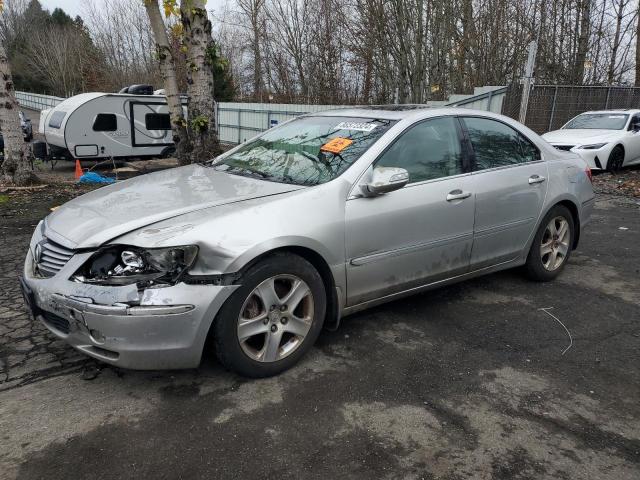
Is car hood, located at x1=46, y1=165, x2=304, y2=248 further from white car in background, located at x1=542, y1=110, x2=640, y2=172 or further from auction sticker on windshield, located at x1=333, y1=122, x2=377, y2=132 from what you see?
white car in background, located at x1=542, y1=110, x2=640, y2=172

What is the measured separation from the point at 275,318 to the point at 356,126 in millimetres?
1603

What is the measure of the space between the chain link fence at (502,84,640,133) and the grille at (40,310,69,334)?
1293cm

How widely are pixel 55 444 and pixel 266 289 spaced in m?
1.27

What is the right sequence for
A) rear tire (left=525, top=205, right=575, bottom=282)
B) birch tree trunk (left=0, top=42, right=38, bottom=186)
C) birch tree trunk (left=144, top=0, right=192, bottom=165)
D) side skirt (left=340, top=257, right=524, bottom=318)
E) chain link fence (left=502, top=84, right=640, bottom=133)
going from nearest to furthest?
side skirt (left=340, top=257, right=524, bottom=318) < rear tire (left=525, top=205, right=575, bottom=282) < birch tree trunk (left=0, top=42, right=38, bottom=186) < birch tree trunk (left=144, top=0, right=192, bottom=165) < chain link fence (left=502, top=84, right=640, bottom=133)

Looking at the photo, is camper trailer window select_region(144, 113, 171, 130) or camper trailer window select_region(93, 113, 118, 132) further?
camper trailer window select_region(144, 113, 171, 130)

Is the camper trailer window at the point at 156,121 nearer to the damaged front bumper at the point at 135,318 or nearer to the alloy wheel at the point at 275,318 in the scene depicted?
the damaged front bumper at the point at 135,318

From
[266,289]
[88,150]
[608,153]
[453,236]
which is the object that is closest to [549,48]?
[608,153]

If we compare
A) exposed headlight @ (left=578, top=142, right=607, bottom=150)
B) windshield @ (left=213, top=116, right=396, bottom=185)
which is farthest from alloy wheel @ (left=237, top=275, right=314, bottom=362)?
exposed headlight @ (left=578, top=142, right=607, bottom=150)

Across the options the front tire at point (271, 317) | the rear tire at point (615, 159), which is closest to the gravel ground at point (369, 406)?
the front tire at point (271, 317)

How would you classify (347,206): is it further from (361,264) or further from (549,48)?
(549,48)

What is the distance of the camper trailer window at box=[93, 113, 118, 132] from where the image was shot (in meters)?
14.1

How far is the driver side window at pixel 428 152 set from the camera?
3.56m

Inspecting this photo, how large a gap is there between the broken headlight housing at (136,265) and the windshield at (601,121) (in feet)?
39.8

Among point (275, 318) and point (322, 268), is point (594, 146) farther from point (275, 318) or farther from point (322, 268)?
point (275, 318)
